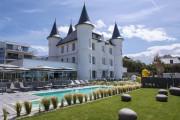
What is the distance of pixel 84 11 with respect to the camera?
143 ft

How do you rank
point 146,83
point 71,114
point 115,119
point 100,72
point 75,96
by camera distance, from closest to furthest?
point 115,119
point 71,114
point 75,96
point 146,83
point 100,72

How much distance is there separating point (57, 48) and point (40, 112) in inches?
1582

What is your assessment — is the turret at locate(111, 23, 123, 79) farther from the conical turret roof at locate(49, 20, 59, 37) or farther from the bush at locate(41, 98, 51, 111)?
the bush at locate(41, 98, 51, 111)

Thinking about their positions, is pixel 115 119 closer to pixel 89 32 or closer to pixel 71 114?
pixel 71 114

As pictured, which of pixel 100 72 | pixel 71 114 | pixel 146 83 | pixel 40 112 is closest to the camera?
pixel 71 114

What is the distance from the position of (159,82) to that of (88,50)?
1912 centimetres

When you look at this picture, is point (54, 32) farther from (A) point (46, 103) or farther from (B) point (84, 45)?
(A) point (46, 103)

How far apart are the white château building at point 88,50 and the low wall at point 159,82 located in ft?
56.1

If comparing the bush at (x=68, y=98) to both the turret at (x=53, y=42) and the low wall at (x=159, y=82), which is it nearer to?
the low wall at (x=159, y=82)

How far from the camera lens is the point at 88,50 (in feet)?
141

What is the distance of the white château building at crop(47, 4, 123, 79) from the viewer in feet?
140

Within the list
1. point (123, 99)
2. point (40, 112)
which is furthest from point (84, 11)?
point (40, 112)

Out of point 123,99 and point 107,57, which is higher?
point 107,57

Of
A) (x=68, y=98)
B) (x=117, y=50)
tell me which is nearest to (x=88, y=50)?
(x=117, y=50)
